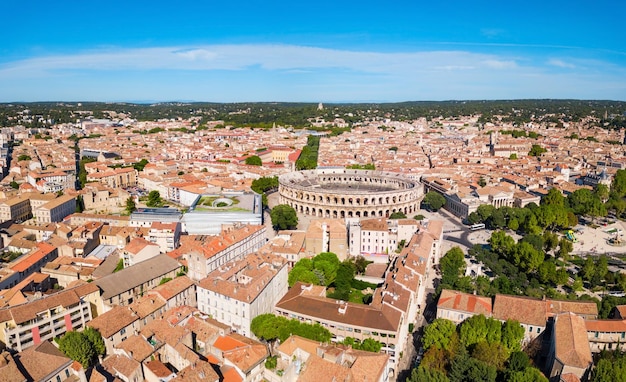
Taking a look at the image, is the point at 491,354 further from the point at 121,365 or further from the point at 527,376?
the point at 121,365

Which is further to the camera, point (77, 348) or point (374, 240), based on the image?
point (374, 240)

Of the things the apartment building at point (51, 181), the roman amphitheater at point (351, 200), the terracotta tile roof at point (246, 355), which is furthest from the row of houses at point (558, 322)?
the apartment building at point (51, 181)

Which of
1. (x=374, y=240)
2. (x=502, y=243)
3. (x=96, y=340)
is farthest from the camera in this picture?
(x=374, y=240)

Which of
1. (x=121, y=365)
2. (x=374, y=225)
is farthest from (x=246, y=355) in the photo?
(x=374, y=225)

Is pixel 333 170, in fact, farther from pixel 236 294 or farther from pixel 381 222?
pixel 236 294

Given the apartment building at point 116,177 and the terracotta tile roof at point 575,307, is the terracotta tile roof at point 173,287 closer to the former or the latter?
the terracotta tile roof at point 575,307
